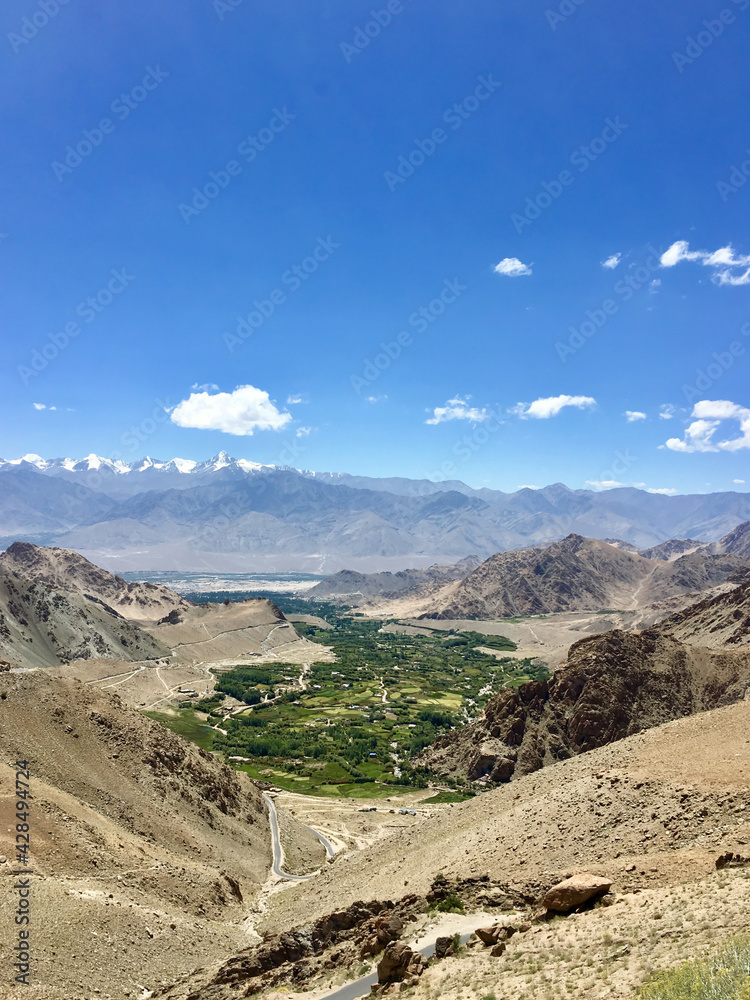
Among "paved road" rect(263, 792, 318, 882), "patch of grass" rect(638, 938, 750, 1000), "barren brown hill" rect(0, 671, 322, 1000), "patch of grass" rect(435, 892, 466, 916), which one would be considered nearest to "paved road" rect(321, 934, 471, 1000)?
"patch of grass" rect(435, 892, 466, 916)

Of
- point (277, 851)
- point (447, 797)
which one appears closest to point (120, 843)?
point (277, 851)

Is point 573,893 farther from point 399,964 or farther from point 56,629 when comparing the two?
point 56,629

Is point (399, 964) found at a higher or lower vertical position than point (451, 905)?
higher

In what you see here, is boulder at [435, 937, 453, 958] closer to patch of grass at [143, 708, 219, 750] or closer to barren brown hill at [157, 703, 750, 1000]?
barren brown hill at [157, 703, 750, 1000]

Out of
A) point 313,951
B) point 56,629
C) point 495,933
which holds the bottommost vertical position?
point 313,951

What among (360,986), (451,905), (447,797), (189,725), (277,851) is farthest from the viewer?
(189,725)

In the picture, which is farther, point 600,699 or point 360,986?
point 600,699

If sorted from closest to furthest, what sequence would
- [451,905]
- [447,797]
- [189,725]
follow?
[451,905] → [447,797] → [189,725]
